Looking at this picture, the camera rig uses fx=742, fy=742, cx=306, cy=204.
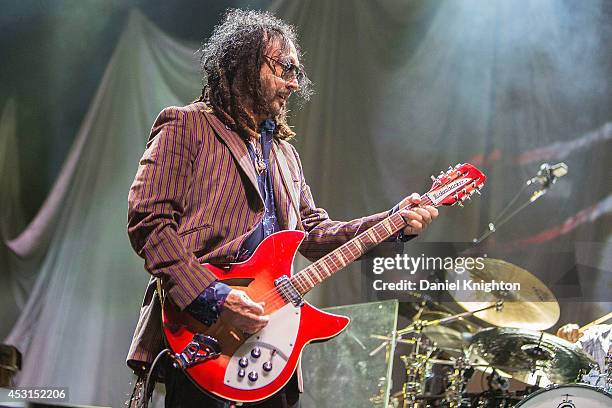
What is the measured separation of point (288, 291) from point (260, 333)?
178 mm

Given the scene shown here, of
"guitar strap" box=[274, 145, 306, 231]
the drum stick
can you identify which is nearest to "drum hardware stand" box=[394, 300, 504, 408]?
the drum stick

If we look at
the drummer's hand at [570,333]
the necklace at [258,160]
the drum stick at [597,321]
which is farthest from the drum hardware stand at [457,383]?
the necklace at [258,160]

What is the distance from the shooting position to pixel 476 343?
183 inches

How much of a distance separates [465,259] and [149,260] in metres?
2.91

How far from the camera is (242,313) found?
2.34 meters

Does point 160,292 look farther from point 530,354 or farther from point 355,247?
point 530,354

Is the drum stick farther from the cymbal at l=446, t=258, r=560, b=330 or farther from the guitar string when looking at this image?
the guitar string

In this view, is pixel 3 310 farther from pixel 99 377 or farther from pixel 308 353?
pixel 308 353

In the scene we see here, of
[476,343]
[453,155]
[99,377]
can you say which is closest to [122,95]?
[99,377]

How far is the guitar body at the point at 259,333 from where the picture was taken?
2346 millimetres

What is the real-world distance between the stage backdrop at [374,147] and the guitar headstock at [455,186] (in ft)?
6.37

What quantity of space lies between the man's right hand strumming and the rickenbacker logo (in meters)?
0.88

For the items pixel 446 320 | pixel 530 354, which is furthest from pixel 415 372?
pixel 530 354

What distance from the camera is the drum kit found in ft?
15.3
